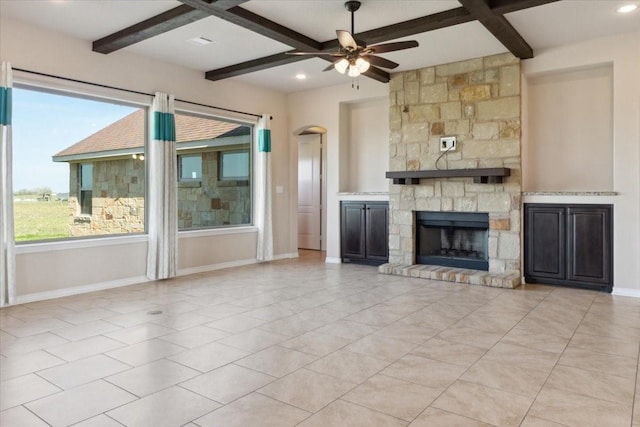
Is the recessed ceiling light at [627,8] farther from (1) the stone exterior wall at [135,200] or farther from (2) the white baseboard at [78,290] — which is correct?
(2) the white baseboard at [78,290]

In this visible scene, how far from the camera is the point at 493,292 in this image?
17.4 ft

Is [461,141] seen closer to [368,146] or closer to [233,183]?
[368,146]

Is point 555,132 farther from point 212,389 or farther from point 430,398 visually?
point 212,389

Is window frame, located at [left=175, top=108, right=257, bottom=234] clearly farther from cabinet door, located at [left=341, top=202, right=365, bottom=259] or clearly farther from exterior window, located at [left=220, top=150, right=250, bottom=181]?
cabinet door, located at [left=341, top=202, right=365, bottom=259]

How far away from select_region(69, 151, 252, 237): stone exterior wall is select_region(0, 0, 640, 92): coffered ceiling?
1.54 m

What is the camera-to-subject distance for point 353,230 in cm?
748

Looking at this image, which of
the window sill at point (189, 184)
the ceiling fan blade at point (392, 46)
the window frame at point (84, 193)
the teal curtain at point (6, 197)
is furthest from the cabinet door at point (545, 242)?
the teal curtain at point (6, 197)

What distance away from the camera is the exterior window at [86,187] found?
554cm

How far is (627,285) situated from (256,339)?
4389mm

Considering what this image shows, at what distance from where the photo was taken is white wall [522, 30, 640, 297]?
509 centimetres

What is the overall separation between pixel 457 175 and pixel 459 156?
393 mm

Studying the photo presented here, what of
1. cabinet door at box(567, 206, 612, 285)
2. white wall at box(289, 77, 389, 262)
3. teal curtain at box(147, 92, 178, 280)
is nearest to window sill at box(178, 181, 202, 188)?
teal curtain at box(147, 92, 178, 280)

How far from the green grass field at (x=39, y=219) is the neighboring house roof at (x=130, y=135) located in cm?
56

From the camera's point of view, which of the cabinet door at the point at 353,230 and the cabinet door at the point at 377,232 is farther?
the cabinet door at the point at 353,230
